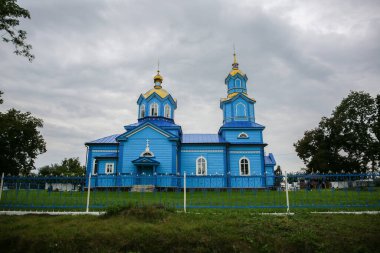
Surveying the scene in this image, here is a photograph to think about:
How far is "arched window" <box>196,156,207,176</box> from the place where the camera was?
26.2 meters

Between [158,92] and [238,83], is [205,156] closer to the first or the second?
[158,92]

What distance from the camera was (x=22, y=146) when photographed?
33531 millimetres

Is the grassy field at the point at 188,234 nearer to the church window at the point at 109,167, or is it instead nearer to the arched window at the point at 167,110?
the church window at the point at 109,167

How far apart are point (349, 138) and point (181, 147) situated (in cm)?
2209

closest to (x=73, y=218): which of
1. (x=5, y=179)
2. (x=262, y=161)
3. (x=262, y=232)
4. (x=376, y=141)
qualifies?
(x=5, y=179)

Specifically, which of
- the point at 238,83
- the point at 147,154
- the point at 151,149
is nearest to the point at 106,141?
the point at 147,154

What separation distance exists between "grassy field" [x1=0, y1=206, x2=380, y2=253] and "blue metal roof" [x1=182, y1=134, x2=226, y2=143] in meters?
19.6

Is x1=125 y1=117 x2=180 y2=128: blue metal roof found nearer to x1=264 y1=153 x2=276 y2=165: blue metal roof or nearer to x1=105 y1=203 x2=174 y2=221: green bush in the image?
x1=264 y1=153 x2=276 y2=165: blue metal roof

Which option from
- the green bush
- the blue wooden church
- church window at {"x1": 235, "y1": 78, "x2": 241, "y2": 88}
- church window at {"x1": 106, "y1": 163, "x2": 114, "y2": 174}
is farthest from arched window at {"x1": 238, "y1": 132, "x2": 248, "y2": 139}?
the green bush

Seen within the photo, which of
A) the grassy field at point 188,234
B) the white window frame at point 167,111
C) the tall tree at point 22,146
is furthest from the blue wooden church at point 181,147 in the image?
the grassy field at point 188,234

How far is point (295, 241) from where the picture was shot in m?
6.17

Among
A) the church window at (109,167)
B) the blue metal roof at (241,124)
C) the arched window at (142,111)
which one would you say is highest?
the arched window at (142,111)

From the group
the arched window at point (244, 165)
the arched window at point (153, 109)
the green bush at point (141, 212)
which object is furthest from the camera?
the arched window at point (153, 109)

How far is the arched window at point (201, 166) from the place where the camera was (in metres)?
26.2
